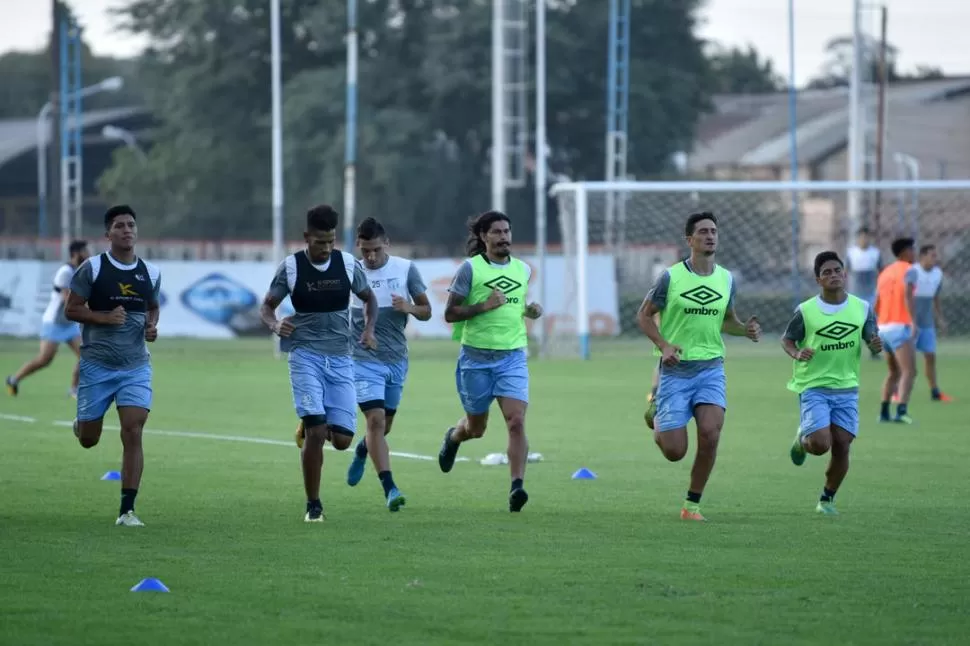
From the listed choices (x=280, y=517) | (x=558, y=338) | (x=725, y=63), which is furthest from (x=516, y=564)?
(x=725, y=63)

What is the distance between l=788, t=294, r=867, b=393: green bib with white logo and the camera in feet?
39.4

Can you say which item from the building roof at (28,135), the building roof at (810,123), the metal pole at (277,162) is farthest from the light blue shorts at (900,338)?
the building roof at (28,135)

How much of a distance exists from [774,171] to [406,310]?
218 feet

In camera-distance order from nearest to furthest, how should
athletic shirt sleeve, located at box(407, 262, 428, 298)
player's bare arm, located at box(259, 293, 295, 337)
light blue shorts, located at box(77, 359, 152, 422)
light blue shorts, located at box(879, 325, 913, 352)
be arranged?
player's bare arm, located at box(259, 293, 295, 337), light blue shorts, located at box(77, 359, 152, 422), athletic shirt sleeve, located at box(407, 262, 428, 298), light blue shorts, located at box(879, 325, 913, 352)

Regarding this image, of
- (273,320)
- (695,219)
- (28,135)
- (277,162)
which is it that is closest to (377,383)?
(273,320)

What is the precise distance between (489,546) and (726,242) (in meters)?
31.2

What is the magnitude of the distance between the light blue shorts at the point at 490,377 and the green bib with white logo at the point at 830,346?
1.96 meters

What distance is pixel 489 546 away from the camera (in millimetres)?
10398

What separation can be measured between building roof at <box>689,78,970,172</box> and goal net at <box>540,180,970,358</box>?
26.8 meters

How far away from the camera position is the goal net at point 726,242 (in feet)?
109

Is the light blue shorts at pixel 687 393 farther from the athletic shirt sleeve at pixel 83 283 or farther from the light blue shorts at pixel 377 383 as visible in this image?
the athletic shirt sleeve at pixel 83 283

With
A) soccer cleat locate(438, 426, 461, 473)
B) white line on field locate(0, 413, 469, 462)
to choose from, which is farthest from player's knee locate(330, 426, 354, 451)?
white line on field locate(0, 413, 469, 462)

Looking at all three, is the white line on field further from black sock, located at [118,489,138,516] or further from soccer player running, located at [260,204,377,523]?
black sock, located at [118,489,138,516]

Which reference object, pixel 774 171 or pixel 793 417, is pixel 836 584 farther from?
pixel 774 171
